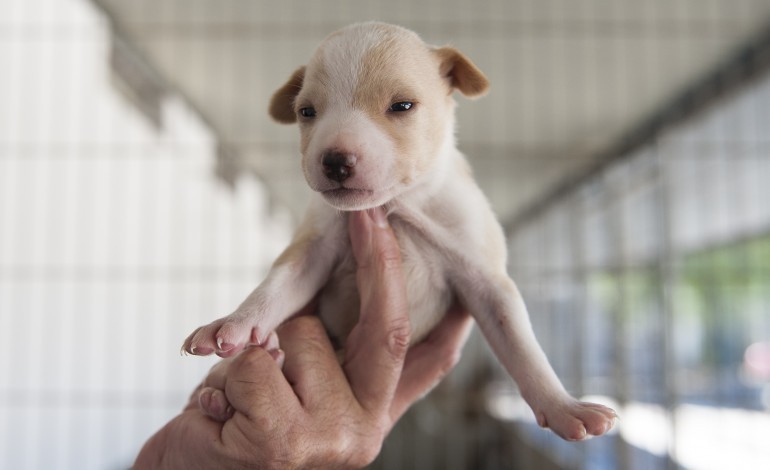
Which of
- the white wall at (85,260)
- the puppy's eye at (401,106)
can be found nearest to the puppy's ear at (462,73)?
the puppy's eye at (401,106)

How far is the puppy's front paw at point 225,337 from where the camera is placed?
111 centimetres

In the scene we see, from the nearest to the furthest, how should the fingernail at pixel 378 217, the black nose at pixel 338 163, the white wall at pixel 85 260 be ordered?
the black nose at pixel 338 163, the fingernail at pixel 378 217, the white wall at pixel 85 260

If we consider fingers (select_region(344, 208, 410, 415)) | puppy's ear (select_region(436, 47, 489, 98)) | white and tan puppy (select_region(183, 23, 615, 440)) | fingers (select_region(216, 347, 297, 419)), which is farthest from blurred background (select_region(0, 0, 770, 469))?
fingers (select_region(216, 347, 297, 419))

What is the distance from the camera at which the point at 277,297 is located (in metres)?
1.24

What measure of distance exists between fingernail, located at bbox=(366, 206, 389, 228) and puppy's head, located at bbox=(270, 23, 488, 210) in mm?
102

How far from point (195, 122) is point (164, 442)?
391 cm

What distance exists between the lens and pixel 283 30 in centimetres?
419

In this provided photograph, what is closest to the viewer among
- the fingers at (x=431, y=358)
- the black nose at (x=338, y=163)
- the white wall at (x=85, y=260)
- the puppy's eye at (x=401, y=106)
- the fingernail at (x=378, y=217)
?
the black nose at (x=338, y=163)

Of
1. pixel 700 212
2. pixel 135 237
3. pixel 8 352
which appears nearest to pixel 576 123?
pixel 700 212

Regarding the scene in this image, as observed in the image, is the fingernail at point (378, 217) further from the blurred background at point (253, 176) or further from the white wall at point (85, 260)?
the white wall at point (85, 260)

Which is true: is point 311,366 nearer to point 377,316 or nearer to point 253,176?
point 377,316

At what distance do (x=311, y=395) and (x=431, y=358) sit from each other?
30 centimetres

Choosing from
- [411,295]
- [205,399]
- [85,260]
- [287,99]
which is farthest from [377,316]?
[85,260]

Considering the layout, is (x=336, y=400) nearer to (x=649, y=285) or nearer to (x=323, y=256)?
(x=323, y=256)
